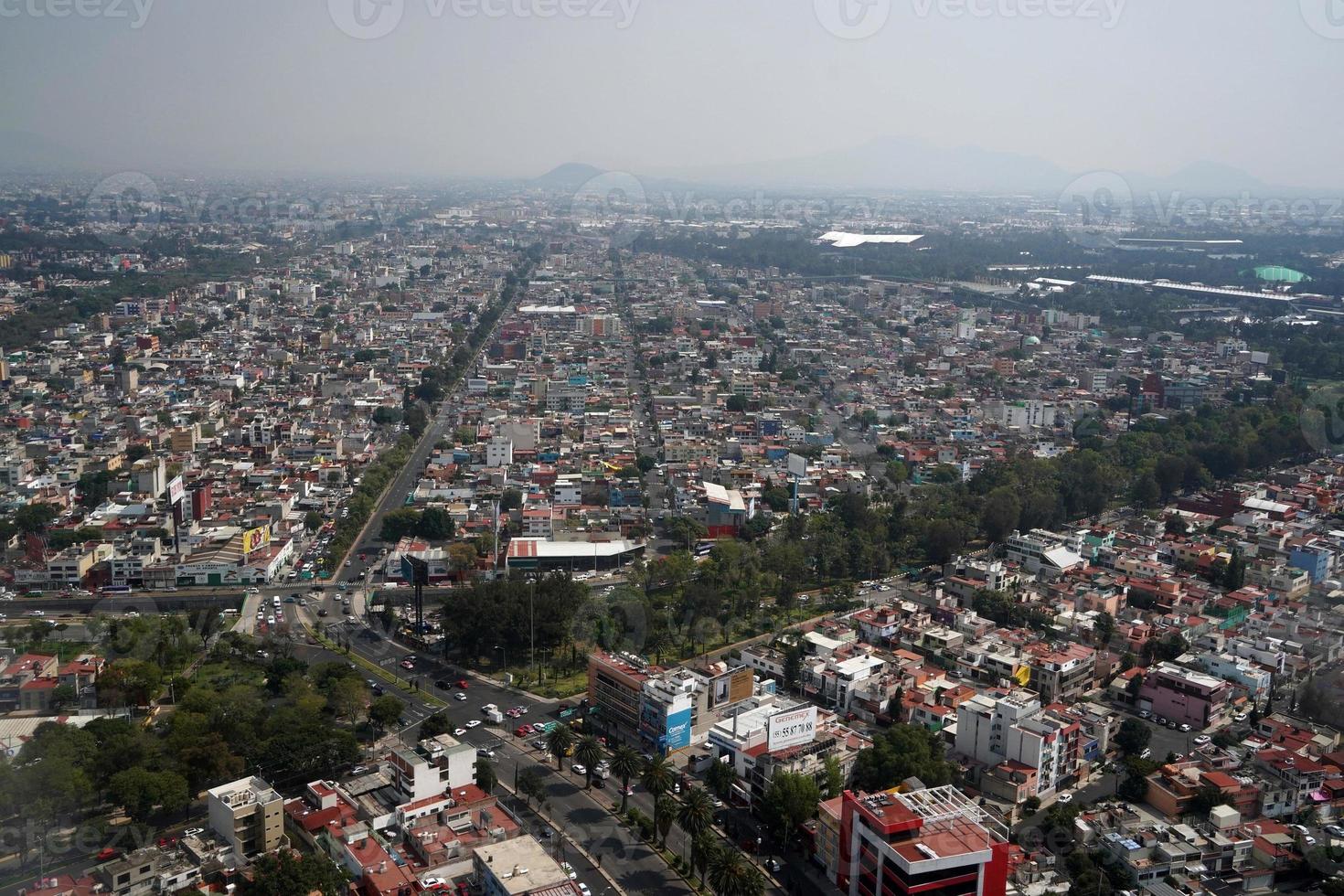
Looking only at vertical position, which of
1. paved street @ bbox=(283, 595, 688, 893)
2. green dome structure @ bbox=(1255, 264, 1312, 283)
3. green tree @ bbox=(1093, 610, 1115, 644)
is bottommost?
paved street @ bbox=(283, 595, 688, 893)

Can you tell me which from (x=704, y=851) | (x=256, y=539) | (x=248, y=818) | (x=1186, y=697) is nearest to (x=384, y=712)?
(x=248, y=818)

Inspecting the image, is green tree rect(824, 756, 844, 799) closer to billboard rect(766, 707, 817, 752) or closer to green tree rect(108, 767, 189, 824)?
billboard rect(766, 707, 817, 752)

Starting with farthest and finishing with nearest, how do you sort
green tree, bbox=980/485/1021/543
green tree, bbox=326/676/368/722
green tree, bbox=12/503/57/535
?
green tree, bbox=980/485/1021/543 < green tree, bbox=12/503/57/535 < green tree, bbox=326/676/368/722

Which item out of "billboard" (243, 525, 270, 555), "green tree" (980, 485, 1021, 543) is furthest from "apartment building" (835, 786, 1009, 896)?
"billboard" (243, 525, 270, 555)

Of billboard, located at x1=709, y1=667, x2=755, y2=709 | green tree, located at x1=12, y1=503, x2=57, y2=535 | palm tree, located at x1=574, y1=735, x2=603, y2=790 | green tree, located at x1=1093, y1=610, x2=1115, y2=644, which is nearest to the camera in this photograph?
palm tree, located at x1=574, y1=735, x2=603, y2=790

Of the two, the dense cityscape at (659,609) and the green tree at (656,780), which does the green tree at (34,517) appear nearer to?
the dense cityscape at (659,609)

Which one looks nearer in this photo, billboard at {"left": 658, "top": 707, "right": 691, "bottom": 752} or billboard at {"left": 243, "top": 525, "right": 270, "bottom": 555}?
billboard at {"left": 658, "top": 707, "right": 691, "bottom": 752}

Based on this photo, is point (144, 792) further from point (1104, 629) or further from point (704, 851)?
point (1104, 629)

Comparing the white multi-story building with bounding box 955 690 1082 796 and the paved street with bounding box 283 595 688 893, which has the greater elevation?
the white multi-story building with bounding box 955 690 1082 796
